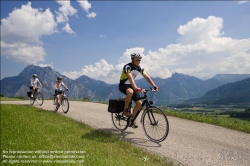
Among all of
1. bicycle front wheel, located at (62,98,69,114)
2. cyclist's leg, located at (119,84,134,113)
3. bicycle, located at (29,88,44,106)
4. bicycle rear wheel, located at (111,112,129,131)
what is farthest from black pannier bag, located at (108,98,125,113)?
bicycle, located at (29,88,44,106)

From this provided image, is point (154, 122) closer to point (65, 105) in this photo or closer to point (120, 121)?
point (120, 121)

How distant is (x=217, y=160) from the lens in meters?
5.83

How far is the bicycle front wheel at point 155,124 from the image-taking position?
24.4ft

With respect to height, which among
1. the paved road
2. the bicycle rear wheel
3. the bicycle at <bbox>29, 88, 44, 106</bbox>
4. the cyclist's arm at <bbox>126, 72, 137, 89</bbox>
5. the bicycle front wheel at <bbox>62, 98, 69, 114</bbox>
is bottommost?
the paved road

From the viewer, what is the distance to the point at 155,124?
7746 millimetres

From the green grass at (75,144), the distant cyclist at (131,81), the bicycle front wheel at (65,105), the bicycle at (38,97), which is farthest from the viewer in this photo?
the bicycle at (38,97)

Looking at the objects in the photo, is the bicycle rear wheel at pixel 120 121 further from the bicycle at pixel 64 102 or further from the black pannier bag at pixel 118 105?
the bicycle at pixel 64 102

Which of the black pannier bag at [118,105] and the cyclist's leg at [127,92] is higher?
the cyclist's leg at [127,92]

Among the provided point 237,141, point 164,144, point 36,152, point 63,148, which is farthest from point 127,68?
point 237,141

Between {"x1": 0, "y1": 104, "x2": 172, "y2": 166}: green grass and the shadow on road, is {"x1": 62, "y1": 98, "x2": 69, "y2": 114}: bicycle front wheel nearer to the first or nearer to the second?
{"x1": 0, "y1": 104, "x2": 172, "y2": 166}: green grass

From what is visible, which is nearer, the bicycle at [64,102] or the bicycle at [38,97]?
the bicycle at [64,102]

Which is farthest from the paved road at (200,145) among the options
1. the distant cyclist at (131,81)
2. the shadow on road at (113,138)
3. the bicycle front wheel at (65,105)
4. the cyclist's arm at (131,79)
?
the bicycle front wheel at (65,105)

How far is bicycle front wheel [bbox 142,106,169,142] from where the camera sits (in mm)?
7430

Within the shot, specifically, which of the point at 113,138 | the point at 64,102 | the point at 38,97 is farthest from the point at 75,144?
the point at 38,97
